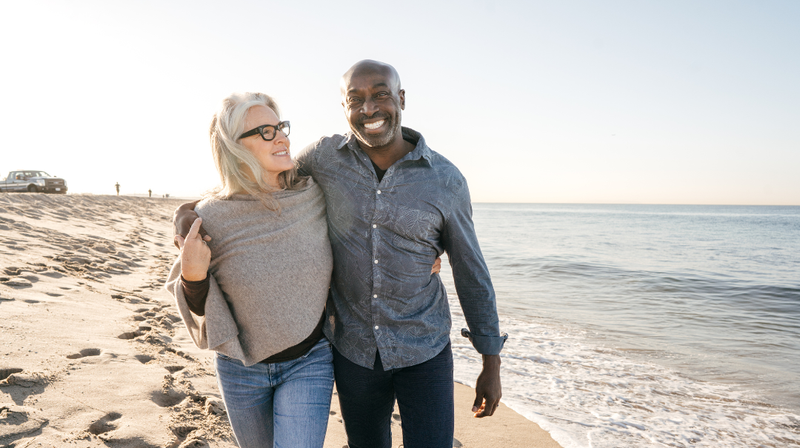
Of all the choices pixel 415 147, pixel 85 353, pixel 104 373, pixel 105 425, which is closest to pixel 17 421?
pixel 105 425

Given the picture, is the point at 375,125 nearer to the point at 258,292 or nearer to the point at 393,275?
the point at 393,275

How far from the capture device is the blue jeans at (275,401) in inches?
84.8

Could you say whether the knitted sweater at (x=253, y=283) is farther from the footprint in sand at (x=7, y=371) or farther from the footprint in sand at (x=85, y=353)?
the footprint in sand at (x=85, y=353)

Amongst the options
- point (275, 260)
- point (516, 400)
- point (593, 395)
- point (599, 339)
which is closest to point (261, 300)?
point (275, 260)

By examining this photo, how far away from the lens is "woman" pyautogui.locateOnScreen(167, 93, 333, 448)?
215 centimetres

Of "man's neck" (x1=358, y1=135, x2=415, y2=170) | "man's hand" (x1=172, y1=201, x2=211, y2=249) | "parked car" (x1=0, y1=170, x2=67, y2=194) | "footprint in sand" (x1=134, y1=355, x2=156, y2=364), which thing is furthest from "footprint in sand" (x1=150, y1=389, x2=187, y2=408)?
"parked car" (x1=0, y1=170, x2=67, y2=194)

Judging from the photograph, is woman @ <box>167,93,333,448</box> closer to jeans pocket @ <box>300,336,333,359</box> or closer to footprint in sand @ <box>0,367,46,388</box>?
jeans pocket @ <box>300,336,333,359</box>

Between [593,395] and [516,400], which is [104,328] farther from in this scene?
[593,395]

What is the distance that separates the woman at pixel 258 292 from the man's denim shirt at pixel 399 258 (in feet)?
0.52

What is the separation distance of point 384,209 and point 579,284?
466 inches

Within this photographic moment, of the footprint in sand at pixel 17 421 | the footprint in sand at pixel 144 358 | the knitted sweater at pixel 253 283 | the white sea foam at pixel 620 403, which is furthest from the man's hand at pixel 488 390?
the footprint in sand at pixel 144 358

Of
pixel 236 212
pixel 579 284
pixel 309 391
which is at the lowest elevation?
pixel 579 284

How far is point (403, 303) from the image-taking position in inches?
93.6

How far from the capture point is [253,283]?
86.1 inches
